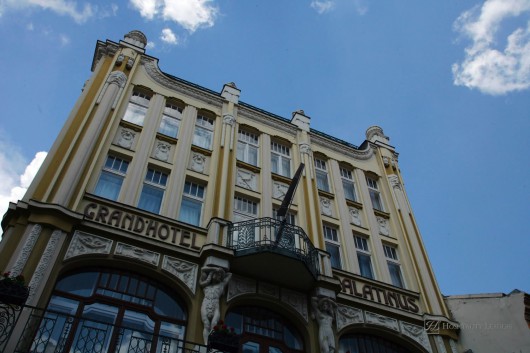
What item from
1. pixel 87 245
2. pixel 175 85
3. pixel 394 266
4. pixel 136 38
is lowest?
pixel 87 245

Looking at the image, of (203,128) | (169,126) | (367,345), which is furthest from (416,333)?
(169,126)

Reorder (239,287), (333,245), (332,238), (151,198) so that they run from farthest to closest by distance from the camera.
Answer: (332,238) < (333,245) < (151,198) < (239,287)

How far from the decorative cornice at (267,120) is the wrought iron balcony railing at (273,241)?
741 centimetres

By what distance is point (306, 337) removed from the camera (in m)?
13.7

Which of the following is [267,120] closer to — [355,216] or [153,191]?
[355,216]

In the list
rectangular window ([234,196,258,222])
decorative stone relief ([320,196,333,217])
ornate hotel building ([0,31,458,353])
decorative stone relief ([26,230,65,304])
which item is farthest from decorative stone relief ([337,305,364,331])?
decorative stone relief ([26,230,65,304])

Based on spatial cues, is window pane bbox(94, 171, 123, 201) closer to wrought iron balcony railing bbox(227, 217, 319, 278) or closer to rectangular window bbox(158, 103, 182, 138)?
rectangular window bbox(158, 103, 182, 138)

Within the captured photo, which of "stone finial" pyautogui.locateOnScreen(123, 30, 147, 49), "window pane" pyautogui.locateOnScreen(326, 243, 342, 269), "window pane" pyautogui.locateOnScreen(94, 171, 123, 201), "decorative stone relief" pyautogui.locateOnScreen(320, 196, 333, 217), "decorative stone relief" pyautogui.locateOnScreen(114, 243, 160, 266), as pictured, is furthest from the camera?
"stone finial" pyautogui.locateOnScreen(123, 30, 147, 49)

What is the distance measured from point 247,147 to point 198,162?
3242 millimetres

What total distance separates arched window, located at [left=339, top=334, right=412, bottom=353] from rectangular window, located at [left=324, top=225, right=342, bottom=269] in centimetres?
285

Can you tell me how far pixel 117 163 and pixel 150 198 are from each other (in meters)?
1.84

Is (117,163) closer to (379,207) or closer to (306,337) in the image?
(306,337)

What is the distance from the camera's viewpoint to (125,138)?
1677 cm

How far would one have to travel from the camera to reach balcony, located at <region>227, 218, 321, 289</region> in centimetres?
1354
